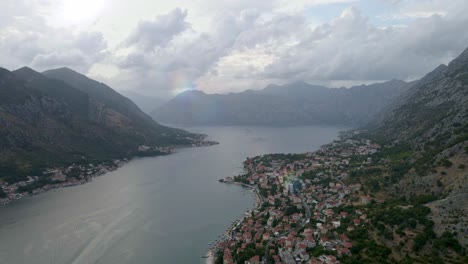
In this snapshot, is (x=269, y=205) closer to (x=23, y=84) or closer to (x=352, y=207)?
(x=352, y=207)

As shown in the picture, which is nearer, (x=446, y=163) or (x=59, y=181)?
(x=446, y=163)

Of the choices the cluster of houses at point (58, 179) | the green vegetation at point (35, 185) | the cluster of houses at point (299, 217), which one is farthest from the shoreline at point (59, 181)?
the cluster of houses at point (299, 217)

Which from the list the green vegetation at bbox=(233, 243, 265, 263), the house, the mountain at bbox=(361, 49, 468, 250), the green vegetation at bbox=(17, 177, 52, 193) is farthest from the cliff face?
the green vegetation at bbox=(17, 177, 52, 193)

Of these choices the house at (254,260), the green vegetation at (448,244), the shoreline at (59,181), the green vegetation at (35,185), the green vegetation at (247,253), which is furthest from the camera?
the green vegetation at (35,185)

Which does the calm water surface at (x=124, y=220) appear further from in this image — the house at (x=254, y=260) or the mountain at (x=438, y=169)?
the mountain at (x=438, y=169)

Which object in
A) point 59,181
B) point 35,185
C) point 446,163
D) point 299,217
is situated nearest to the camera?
point 446,163

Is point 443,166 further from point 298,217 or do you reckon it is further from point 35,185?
point 35,185

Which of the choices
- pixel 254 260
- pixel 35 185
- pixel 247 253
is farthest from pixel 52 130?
pixel 254 260

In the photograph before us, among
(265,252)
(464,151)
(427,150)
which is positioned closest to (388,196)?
(464,151)
